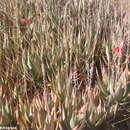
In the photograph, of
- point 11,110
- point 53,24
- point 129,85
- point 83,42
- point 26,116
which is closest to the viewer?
point 26,116

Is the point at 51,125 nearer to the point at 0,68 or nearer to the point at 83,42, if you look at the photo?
the point at 0,68

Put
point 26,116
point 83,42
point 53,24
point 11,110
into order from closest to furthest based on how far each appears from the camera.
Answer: point 26,116 < point 11,110 < point 83,42 < point 53,24

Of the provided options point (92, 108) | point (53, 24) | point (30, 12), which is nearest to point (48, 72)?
point (92, 108)

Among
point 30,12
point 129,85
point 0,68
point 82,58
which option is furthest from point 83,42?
point 30,12

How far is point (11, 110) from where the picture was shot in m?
1.75

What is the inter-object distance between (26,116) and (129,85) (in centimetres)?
117

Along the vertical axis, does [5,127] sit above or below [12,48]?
below

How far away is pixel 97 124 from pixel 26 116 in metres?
0.59

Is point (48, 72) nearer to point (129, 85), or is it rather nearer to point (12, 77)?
point (12, 77)

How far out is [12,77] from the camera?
238 cm

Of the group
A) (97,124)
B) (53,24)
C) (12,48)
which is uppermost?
(53,24)

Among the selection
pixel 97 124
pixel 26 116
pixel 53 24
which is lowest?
pixel 97 124

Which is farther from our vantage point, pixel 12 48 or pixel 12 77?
pixel 12 48

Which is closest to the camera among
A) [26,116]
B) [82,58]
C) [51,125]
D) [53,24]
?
[51,125]
